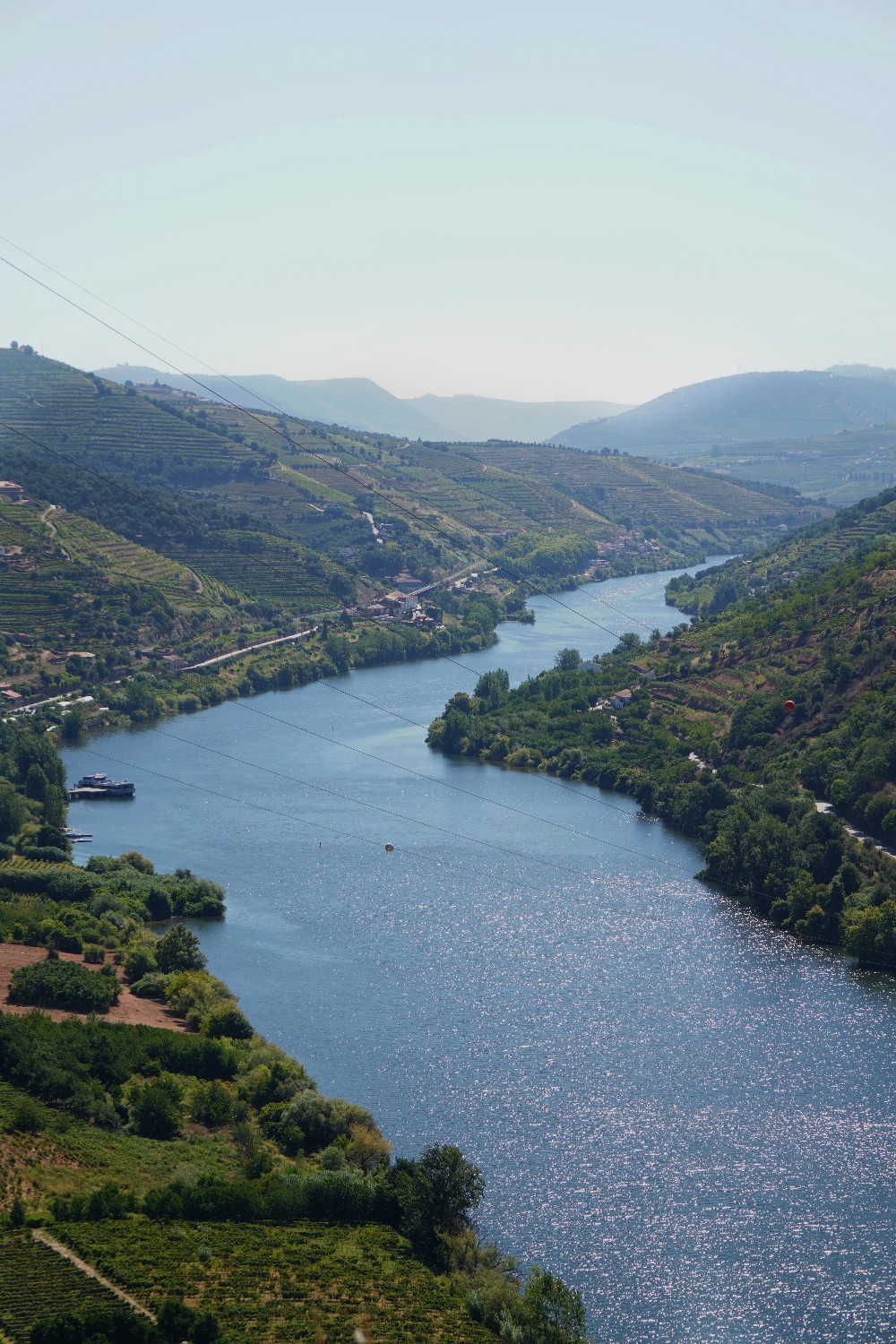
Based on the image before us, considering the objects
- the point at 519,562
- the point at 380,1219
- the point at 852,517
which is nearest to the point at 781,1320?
the point at 380,1219

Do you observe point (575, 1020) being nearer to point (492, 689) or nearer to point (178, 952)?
point (178, 952)

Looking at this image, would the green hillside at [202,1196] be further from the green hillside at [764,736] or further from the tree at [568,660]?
the tree at [568,660]

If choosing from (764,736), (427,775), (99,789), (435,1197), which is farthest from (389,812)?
(435,1197)

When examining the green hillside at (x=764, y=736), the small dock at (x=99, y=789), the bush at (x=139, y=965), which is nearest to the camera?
the bush at (x=139, y=965)

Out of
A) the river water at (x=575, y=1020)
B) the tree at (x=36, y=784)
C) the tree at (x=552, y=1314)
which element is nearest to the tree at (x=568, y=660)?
the river water at (x=575, y=1020)

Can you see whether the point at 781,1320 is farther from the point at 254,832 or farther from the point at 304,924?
the point at 254,832

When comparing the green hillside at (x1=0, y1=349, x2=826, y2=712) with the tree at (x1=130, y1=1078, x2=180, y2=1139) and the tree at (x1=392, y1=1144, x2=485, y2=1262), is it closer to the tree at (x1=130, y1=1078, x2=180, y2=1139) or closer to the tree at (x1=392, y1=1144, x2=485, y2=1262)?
the tree at (x1=130, y1=1078, x2=180, y2=1139)

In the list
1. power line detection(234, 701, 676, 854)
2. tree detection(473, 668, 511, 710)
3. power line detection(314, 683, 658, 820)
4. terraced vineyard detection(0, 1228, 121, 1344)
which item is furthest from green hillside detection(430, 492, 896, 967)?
terraced vineyard detection(0, 1228, 121, 1344)
